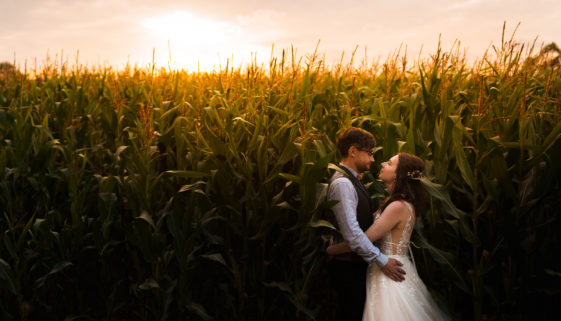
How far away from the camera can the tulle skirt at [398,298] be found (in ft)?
10.2

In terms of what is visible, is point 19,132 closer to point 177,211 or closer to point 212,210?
point 177,211

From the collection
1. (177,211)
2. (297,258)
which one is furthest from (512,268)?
(177,211)

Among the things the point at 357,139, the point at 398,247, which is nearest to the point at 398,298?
the point at 398,247

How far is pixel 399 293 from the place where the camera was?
10.3 feet

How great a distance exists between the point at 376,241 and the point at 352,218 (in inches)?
14.1

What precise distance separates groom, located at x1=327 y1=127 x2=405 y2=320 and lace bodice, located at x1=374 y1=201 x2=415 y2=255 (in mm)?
101

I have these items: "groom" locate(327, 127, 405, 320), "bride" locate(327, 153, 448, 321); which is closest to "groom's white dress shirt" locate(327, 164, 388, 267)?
"groom" locate(327, 127, 405, 320)

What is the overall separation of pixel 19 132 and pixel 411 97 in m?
3.89

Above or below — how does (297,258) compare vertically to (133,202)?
below

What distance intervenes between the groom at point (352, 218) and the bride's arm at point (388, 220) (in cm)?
10

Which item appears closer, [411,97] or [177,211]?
[177,211]

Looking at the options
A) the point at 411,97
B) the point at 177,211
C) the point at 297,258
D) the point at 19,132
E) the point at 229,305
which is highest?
the point at 411,97

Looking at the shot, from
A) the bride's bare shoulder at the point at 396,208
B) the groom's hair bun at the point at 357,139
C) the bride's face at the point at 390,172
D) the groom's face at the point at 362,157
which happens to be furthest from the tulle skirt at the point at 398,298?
the groom's hair bun at the point at 357,139

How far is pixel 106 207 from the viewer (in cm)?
401
